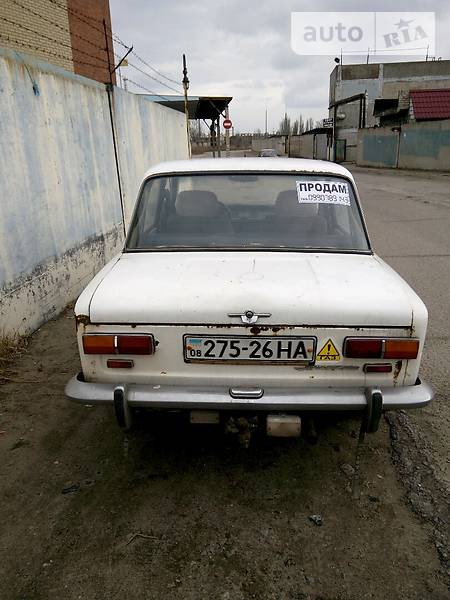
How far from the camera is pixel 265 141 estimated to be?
271 feet

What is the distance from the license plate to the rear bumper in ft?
0.56

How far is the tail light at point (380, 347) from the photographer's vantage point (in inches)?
88.2

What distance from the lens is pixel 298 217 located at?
315 centimetres

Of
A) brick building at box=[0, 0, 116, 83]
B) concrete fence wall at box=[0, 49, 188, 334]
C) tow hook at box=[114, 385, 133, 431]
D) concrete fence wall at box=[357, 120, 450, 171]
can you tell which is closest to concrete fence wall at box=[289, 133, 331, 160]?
concrete fence wall at box=[357, 120, 450, 171]

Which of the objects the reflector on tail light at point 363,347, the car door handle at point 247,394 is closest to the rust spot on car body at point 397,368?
the reflector on tail light at point 363,347

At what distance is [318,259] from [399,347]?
81cm

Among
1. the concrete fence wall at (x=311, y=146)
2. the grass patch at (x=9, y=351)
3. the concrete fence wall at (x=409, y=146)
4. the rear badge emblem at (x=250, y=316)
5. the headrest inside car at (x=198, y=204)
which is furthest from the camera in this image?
the concrete fence wall at (x=311, y=146)

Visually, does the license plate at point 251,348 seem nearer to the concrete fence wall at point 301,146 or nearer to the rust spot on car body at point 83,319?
the rust spot on car body at point 83,319

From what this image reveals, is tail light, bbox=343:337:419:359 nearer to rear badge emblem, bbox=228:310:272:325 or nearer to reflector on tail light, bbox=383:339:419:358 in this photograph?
reflector on tail light, bbox=383:339:419:358

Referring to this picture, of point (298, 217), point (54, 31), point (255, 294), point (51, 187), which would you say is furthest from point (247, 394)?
point (54, 31)

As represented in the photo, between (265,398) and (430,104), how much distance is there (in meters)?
34.0

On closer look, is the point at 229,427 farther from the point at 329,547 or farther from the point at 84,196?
the point at 84,196

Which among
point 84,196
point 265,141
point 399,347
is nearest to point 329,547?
point 399,347

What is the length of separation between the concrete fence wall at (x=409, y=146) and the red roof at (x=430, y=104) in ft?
8.17
